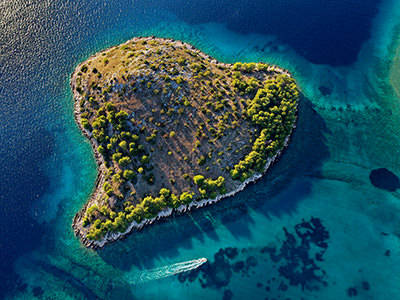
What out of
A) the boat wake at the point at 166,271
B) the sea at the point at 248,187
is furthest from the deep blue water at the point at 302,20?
the boat wake at the point at 166,271

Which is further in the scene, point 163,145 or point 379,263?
point 163,145

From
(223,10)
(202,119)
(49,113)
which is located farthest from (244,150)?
(49,113)

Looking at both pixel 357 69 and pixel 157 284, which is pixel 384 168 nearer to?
pixel 357 69

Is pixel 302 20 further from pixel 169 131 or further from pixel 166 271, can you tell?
pixel 166 271

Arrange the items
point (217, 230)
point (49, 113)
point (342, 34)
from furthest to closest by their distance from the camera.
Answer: point (342, 34) < point (49, 113) < point (217, 230)

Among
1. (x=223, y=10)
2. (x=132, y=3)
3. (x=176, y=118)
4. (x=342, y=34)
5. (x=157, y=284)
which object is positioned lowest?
(x=157, y=284)

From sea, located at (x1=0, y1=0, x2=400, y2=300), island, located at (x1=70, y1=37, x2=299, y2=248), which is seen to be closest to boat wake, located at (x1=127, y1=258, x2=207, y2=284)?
sea, located at (x1=0, y1=0, x2=400, y2=300)

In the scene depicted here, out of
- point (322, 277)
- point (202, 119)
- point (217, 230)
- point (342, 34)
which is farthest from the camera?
point (342, 34)
